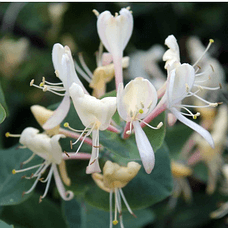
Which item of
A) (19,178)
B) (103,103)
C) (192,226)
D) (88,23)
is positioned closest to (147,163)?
(103,103)

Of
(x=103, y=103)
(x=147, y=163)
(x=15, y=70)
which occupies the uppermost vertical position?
(x=103, y=103)


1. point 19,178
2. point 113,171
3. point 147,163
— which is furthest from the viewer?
point 19,178

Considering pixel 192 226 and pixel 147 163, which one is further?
pixel 192 226

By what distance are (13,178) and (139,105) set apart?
0.49 metres

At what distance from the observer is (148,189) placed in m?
1.16

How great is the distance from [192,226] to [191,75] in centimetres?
106

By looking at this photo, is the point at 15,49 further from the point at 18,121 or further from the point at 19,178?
the point at 19,178

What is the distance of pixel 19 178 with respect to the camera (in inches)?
44.6

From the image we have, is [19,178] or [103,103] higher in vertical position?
[103,103]

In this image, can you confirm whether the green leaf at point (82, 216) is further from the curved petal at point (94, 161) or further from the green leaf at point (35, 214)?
the curved petal at point (94, 161)

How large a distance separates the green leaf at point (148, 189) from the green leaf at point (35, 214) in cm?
30

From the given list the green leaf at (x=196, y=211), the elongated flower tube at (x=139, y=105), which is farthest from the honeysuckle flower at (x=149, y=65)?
the elongated flower tube at (x=139, y=105)

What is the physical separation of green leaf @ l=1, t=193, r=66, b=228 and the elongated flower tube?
688 mm

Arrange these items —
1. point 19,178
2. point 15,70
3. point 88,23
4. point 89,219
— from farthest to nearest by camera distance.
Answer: point 88,23 < point 15,70 < point 89,219 < point 19,178
